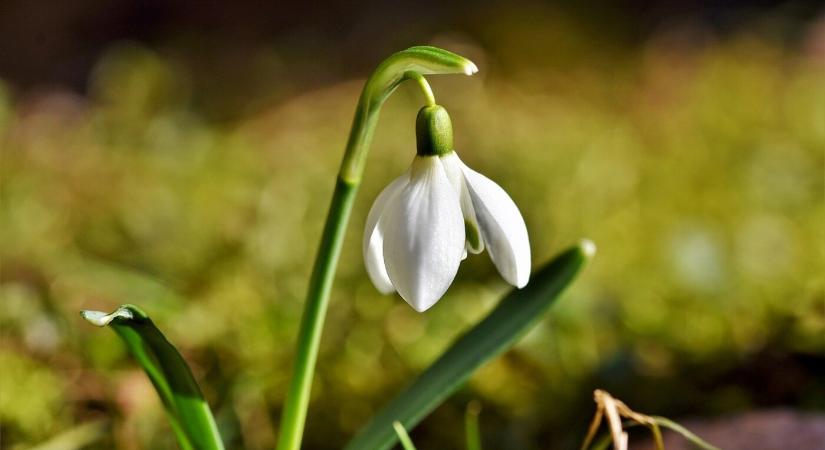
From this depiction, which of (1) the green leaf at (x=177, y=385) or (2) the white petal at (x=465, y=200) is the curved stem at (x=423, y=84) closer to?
(2) the white petal at (x=465, y=200)

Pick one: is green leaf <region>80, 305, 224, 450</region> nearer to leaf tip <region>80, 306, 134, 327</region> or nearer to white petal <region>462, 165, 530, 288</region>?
leaf tip <region>80, 306, 134, 327</region>

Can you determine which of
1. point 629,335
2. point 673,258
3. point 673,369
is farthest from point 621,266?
point 673,369

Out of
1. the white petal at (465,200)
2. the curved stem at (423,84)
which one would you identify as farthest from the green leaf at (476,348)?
the curved stem at (423,84)

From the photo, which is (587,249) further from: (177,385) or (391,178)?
(391,178)

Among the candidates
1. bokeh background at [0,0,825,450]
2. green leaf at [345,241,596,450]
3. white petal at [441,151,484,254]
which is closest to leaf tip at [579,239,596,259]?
green leaf at [345,241,596,450]

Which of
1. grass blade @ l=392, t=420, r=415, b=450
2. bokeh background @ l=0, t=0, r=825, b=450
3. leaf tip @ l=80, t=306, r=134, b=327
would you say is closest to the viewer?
leaf tip @ l=80, t=306, r=134, b=327
